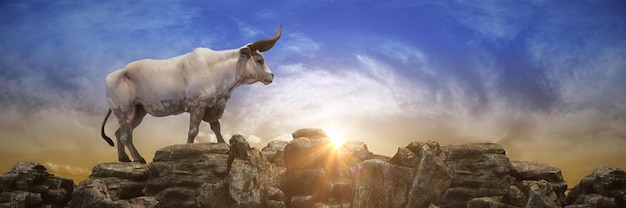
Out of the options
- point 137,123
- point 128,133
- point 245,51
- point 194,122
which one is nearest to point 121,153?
point 128,133

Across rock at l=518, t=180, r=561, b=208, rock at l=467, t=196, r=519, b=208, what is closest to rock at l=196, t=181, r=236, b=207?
rock at l=467, t=196, r=519, b=208

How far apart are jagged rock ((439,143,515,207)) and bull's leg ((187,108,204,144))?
29.1 feet

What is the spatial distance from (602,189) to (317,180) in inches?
405

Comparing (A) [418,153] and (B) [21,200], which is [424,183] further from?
(B) [21,200]

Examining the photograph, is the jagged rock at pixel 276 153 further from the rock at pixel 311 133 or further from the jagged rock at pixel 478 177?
the jagged rock at pixel 478 177

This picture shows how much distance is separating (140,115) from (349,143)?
8139 mm

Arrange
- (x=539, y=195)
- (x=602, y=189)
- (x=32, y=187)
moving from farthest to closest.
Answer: (x=602, y=189), (x=32, y=187), (x=539, y=195)

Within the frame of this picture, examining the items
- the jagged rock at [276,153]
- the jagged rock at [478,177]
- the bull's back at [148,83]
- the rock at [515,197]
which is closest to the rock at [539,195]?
the rock at [515,197]

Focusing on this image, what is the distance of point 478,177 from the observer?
55.9ft

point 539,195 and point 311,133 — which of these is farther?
point 311,133

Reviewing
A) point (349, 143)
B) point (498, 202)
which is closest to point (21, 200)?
point (349, 143)

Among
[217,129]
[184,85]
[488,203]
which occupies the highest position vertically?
[184,85]

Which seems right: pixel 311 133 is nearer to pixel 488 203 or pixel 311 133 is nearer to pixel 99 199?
pixel 488 203

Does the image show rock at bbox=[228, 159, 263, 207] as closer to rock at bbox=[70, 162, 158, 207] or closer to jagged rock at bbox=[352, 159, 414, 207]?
rock at bbox=[70, 162, 158, 207]
